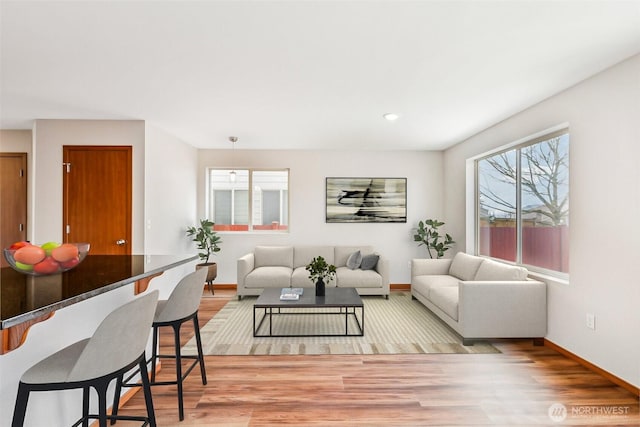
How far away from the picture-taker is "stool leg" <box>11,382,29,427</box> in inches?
48.8

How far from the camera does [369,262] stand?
212 inches

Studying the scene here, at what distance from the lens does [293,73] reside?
2.74 metres

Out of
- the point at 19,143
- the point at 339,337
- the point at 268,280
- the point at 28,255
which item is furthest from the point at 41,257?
the point at 19,143

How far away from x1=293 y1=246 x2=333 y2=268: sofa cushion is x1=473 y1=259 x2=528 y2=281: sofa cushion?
2398 millimetres

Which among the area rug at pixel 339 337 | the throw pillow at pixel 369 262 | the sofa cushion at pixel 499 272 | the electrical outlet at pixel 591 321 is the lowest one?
the area rug at pixel 339 337

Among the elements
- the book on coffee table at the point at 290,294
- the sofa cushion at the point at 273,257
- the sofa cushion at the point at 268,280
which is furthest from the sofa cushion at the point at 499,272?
the sofa cushion at the point at 273,257

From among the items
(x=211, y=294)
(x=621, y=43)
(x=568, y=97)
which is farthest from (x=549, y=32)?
(x=211, y=294)

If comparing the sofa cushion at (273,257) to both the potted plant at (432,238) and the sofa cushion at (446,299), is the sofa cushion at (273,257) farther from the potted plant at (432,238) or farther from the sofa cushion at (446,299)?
the sofa cushion at (446,299)

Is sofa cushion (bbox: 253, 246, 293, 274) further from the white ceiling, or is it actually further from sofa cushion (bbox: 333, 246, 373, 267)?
the white ceiling

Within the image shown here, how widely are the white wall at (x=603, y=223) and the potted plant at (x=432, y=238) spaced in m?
2.24

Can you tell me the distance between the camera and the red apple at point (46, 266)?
1.70 m

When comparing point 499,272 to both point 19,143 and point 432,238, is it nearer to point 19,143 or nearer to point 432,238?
point 432,238

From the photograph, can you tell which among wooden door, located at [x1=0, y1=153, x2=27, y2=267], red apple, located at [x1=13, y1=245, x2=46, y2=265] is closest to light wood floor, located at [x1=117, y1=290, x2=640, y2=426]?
red apple, located at [x1=13, y1=245, x2=46, y2=265]

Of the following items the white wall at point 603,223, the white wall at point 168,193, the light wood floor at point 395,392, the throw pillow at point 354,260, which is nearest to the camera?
the light wood floor at point 395,392
